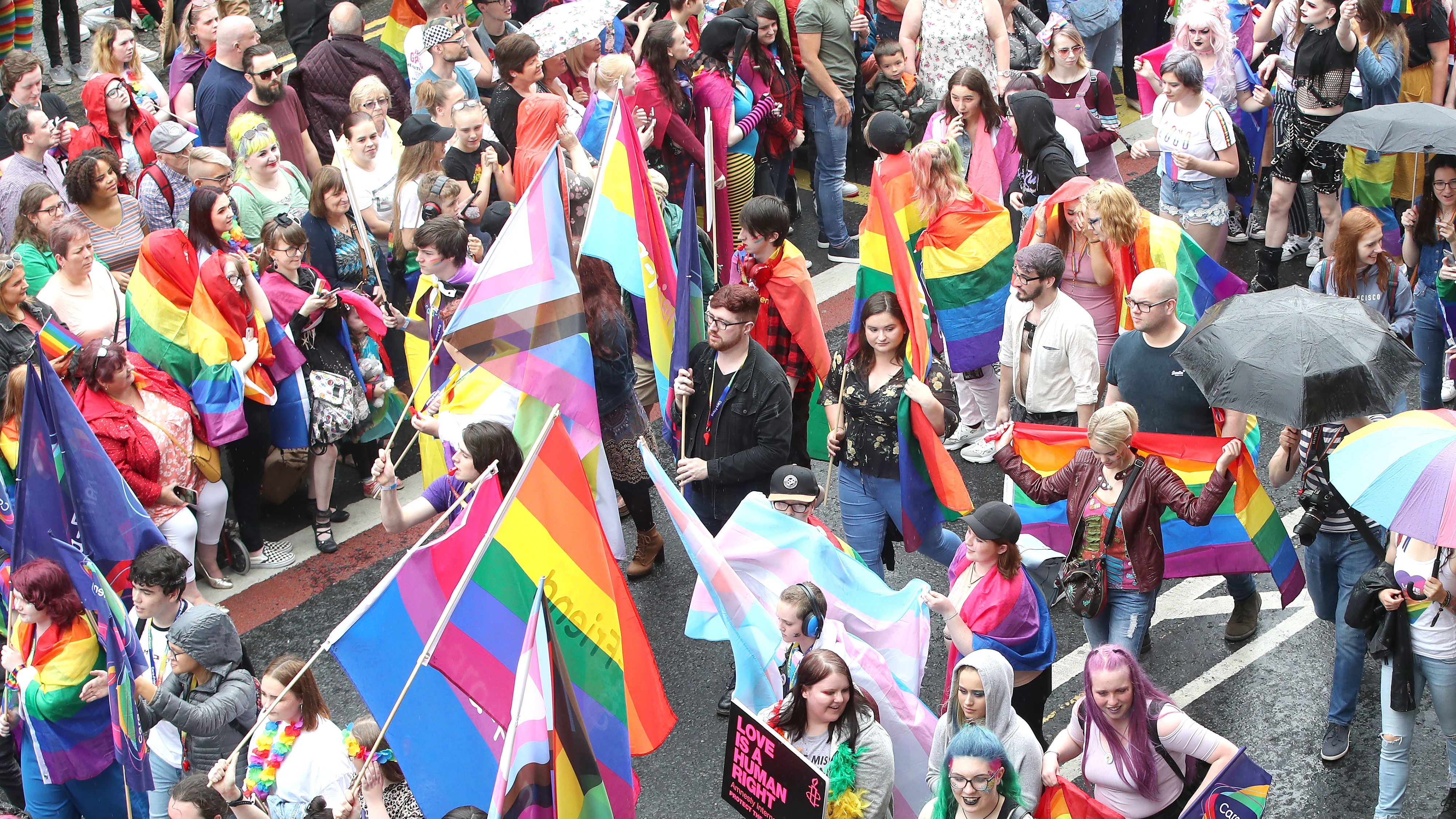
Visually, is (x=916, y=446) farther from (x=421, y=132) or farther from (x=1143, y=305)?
(x=421, y=132)

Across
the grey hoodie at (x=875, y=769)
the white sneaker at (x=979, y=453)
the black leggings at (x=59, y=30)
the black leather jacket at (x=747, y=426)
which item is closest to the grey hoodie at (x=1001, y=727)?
the grey hoodie at (x=875, y=769)

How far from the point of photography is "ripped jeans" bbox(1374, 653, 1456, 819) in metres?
5.73

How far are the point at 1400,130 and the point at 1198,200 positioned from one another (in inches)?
53.9

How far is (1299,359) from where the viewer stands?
6.01m

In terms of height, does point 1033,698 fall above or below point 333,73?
below

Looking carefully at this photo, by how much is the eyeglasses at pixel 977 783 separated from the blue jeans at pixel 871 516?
2346 millimetres

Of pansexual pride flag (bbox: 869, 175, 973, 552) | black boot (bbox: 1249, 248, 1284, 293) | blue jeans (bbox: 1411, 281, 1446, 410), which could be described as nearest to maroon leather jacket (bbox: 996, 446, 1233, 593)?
pansexual pride flag (bbox: 869, 175, 973, 552)

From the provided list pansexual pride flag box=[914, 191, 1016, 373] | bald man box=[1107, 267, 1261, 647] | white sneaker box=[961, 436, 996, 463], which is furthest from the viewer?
white sneaker box=[961, 436, 996, 463]

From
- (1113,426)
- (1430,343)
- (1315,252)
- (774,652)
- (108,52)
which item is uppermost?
(108,52)

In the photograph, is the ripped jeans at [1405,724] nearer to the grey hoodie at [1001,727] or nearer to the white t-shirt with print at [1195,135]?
the grey hoodie at [1001,727]

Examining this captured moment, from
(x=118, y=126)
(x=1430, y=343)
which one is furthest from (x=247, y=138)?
(x=1430, y=343)

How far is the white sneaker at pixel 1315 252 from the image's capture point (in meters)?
10.5

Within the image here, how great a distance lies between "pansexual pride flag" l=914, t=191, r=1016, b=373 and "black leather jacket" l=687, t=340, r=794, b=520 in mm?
1996

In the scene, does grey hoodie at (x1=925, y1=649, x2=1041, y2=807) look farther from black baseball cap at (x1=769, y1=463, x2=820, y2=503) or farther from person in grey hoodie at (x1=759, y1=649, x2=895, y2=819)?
black baseball cap at (x1=769, y1=463, x2=820, y2=503)
